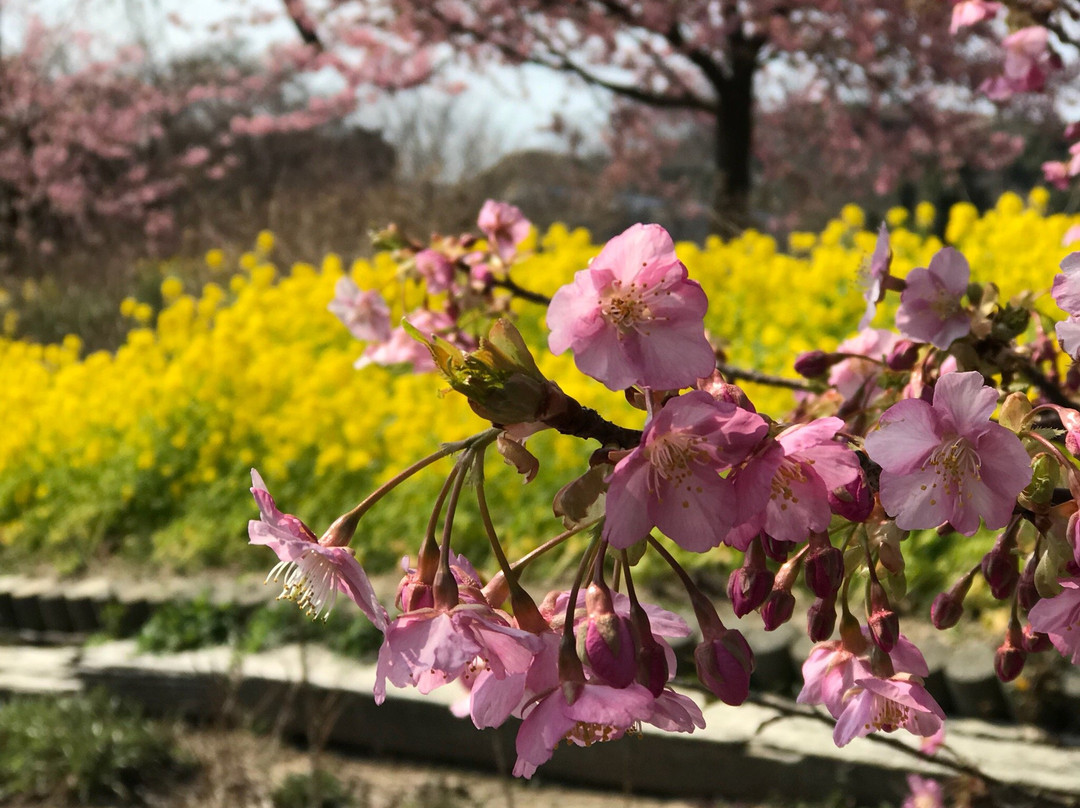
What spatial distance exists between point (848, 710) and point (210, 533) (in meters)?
3.68

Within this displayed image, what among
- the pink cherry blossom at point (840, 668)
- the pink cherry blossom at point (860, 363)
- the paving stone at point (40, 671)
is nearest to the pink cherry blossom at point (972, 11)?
the pink cherry blossom at point (860, 363)

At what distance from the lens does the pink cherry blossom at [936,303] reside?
0.88m

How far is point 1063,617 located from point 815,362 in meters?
0.45

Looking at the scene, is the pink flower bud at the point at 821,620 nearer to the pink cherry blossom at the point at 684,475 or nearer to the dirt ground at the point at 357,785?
the pink cherry blossom at the point at 684,475

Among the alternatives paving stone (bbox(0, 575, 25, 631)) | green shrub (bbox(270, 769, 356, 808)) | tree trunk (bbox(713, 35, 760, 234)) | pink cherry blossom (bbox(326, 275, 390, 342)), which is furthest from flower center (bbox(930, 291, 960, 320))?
tree trunk (bbox(713, 35, 760, 234))

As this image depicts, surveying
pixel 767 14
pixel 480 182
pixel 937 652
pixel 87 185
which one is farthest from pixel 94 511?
pixel 87 185

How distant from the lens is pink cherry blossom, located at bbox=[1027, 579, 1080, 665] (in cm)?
58

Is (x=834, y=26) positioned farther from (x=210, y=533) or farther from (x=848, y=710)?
(x=848, y=710)

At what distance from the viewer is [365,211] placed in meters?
10.1

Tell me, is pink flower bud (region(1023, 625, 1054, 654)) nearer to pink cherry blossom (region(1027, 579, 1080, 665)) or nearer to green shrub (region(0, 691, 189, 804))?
pink cherry blossom (region(1027, 579, 1080, 665))

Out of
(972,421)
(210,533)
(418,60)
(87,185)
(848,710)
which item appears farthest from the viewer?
(87,185)

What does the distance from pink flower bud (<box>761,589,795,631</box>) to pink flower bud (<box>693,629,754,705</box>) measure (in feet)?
0.10

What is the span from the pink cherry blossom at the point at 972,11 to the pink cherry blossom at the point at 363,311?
0.92 metres

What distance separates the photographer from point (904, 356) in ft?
2.94
